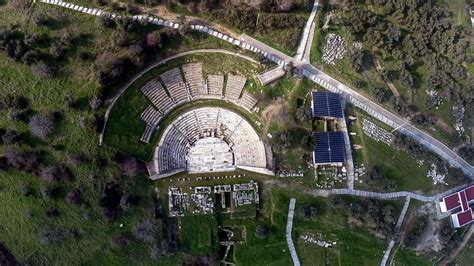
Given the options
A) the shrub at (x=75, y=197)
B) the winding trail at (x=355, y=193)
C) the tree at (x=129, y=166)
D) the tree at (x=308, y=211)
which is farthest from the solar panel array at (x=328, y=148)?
the shrub at (x=75, y=197)

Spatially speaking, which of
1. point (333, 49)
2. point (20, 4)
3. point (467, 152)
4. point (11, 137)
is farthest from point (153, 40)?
point (467, 152)

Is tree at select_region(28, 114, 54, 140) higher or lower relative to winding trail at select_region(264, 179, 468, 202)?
higher

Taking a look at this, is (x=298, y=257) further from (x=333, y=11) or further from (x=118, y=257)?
(x=333, y=11)

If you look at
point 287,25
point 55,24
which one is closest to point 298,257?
point 287,25

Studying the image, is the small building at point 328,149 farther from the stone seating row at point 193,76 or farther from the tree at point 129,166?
the tree at point 129,166

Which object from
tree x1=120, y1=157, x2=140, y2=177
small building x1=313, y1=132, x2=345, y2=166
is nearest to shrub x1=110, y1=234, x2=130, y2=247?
tree x1=120, y1=157, x2=140, y2=177

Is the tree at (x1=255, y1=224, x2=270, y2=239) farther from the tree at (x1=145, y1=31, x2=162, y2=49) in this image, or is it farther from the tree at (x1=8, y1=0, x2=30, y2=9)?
the tree at (x1=8, y1=0, x2=30, y2=9)
